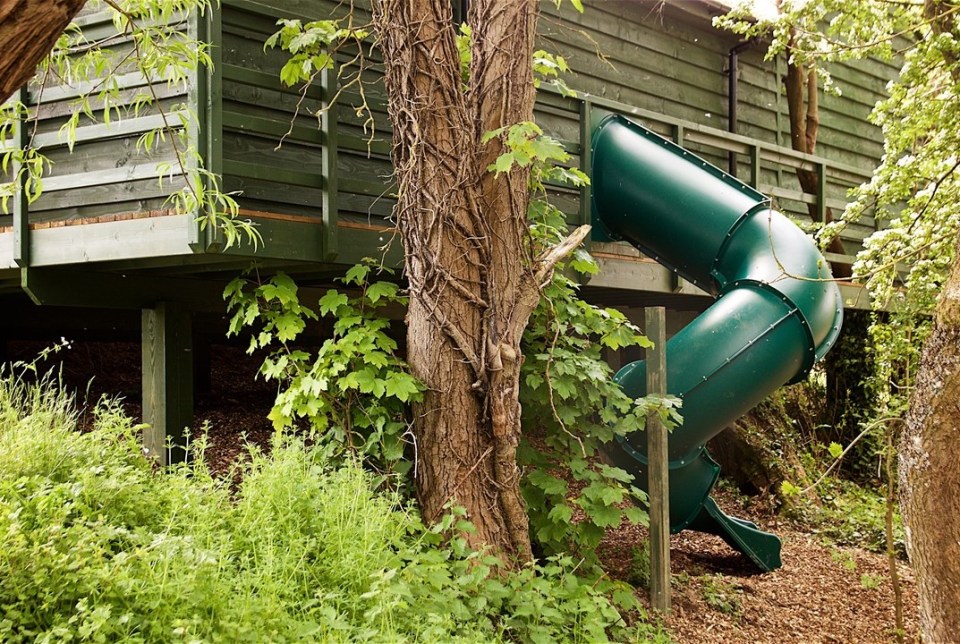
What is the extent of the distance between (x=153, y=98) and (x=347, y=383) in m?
1.85

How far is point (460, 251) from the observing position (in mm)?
4473

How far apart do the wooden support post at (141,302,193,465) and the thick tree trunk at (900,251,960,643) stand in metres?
4.08

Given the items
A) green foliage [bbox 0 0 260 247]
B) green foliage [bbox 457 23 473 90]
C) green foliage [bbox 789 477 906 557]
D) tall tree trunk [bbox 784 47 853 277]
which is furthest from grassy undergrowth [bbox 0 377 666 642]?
tall tree trunk [bbox 784 47 853 277]

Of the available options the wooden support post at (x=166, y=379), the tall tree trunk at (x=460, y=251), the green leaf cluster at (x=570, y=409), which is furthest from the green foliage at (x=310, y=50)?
the wooden support post at (x=166, y=379)

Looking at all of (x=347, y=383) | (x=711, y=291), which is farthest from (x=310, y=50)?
(x=711, y=291)

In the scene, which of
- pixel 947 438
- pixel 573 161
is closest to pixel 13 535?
pixel 947 438

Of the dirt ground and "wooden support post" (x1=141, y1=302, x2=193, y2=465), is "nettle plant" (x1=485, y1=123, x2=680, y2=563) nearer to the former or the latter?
the dirt ground

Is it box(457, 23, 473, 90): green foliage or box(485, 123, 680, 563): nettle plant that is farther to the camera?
box(457, 23, 473, 90): green foliage

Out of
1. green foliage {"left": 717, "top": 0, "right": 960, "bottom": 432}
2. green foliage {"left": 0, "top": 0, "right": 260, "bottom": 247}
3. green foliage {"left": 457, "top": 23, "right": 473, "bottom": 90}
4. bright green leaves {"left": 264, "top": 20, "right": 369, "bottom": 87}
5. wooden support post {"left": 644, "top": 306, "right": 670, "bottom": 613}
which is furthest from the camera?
green foliage {"left": 717, "top": 0, "right": 960, "bottom": 432}

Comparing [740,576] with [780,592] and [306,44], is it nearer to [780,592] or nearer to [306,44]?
[780,592]

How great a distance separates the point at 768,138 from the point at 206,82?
8.33m

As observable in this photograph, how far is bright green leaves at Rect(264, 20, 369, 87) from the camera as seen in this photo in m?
4.48

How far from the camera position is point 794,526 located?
808cm

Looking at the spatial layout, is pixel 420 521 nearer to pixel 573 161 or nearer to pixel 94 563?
pixel 94 563
